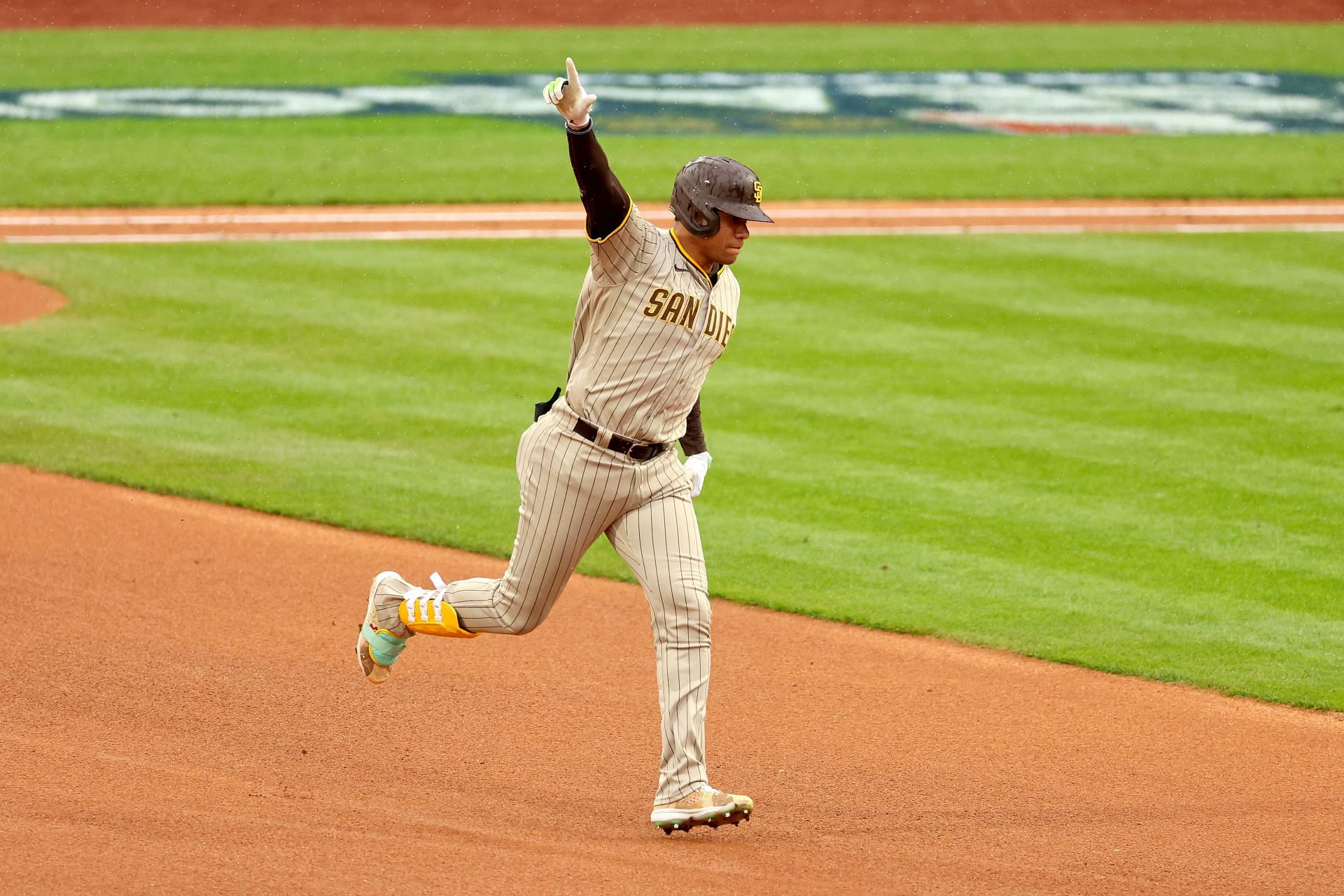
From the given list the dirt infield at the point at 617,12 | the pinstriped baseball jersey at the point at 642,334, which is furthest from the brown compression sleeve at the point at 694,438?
the dirt infield at the point at 617,12

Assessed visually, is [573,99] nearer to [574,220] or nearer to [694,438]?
[694,438]

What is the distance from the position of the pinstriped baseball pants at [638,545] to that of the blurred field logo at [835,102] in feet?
45.6

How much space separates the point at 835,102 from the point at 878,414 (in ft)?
37.4

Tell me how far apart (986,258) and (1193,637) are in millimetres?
7138

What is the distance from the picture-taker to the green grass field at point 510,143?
16156 millimetres

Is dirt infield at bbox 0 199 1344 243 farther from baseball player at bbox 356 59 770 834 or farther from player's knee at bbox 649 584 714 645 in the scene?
player's knee at bbox 649 584 714 645

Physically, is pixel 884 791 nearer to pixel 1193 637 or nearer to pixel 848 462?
pixel 1193 637

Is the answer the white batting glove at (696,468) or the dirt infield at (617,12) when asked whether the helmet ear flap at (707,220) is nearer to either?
the white batting glove at (696,468)

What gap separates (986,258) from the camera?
539 inches

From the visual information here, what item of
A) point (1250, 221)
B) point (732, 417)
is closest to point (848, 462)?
point (732, 417)

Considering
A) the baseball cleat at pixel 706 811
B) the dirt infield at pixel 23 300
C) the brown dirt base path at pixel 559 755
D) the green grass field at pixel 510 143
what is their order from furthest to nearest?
the green grass field at pixel 510 143 → the dirt infield at pixel 23 300 → the baseball cleat at pixel 706 811 → the brown dirt base path at pixel 559 755

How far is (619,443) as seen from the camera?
481 centimetres

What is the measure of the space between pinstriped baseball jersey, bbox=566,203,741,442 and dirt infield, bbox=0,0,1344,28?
69.3 feet

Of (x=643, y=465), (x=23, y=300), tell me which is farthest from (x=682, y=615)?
(x=23, y=300)
